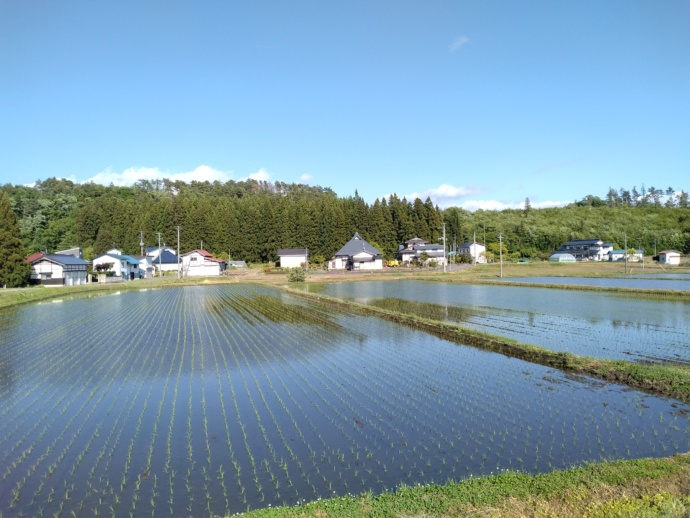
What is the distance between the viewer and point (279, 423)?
306 inches

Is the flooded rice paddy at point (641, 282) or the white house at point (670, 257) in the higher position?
the white house at point (670, 257)

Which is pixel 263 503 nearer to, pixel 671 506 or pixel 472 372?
pixel 671 506

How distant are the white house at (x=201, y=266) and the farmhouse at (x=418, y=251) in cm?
2529

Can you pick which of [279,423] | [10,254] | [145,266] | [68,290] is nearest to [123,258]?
[145,266]

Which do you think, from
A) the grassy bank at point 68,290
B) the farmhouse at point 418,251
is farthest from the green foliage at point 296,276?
the farmhouse at point 418,251

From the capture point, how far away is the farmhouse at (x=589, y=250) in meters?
72.2

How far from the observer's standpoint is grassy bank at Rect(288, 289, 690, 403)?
29.2 ft

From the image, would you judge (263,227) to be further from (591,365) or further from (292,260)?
(591,365)

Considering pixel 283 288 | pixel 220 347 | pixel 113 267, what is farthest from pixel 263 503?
pixel 113 267

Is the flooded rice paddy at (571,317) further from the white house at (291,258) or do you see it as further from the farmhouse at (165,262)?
the farmhouse at (165,262)

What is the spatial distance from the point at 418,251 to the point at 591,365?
54.3m

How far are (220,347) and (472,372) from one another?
764cm

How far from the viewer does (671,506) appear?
14.8 ft

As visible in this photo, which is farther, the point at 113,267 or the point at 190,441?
the point at 113,267
